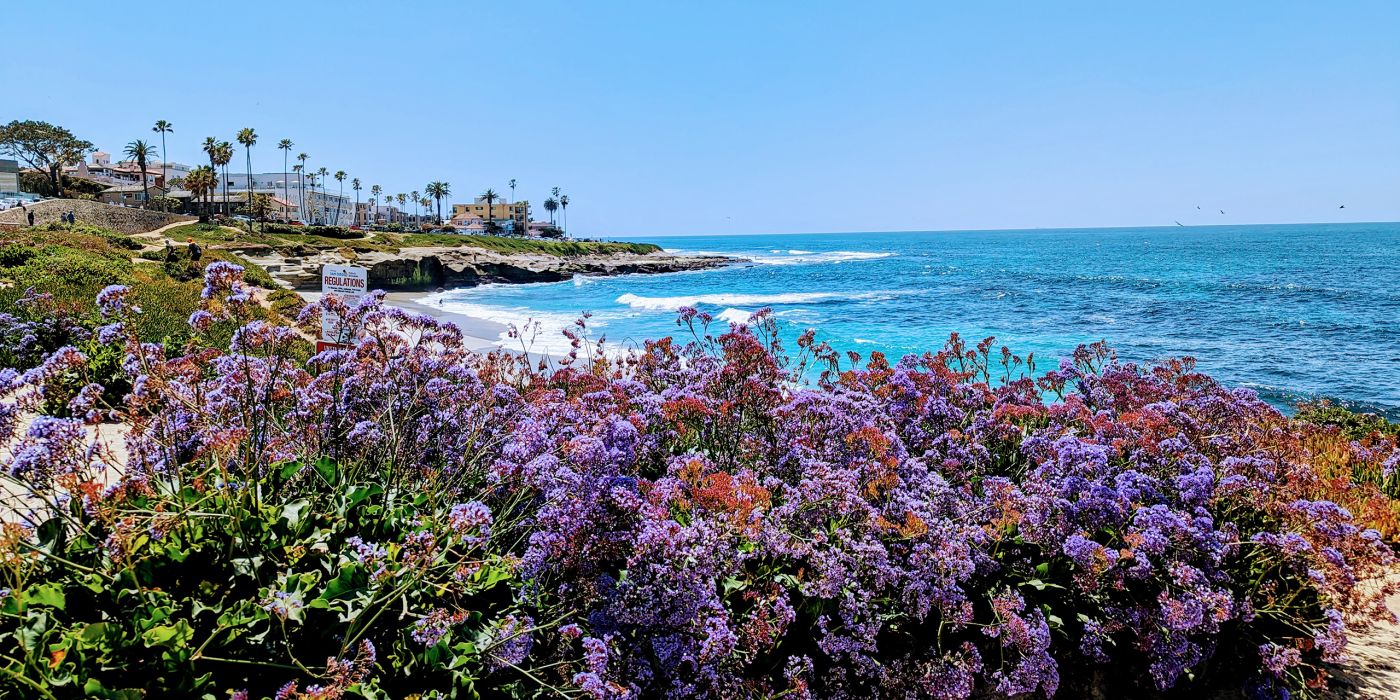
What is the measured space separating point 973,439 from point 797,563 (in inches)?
84.8

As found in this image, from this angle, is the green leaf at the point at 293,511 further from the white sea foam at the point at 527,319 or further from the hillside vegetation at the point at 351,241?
the hillside vegetation at the point at 351,241

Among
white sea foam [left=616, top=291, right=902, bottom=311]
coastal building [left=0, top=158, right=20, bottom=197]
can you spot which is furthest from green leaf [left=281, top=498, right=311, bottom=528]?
coastal building [left=0, top=158, right=20, bottom=197]

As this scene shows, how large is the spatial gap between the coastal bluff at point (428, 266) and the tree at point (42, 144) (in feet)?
181

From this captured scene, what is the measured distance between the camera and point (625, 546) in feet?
9.56

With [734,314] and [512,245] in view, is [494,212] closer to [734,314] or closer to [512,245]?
[512,245]

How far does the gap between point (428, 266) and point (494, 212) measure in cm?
10934

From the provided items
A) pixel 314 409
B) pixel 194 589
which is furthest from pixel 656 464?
pixel 194 589

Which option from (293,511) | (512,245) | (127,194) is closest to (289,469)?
(293,511)

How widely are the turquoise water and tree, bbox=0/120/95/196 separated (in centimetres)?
6519

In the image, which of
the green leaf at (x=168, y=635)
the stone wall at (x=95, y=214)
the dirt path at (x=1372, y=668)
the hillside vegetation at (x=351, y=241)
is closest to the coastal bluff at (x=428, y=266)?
the hillside vegetation at (x=351, y=241)

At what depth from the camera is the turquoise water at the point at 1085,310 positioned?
2408 cm

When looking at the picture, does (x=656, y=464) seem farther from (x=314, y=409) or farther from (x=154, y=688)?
(x=154, y=688)

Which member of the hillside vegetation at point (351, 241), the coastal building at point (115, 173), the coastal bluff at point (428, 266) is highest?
the coastal building at point (115, 173)

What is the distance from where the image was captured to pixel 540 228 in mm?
146375
